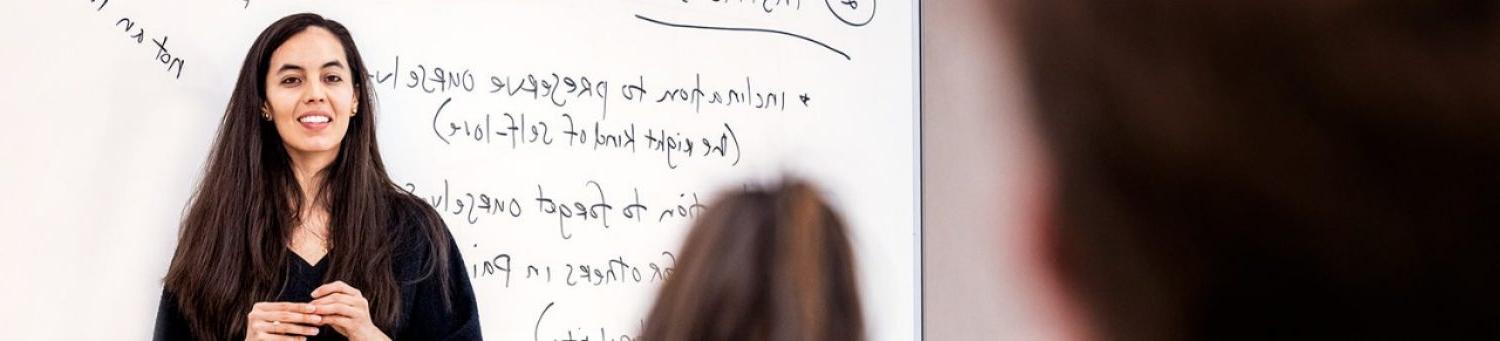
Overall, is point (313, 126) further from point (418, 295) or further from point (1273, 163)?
point (1273, 163)

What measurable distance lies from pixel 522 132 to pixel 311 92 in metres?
0.16

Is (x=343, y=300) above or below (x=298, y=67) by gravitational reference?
below

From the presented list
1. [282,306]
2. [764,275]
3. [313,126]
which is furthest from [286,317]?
[764,275]

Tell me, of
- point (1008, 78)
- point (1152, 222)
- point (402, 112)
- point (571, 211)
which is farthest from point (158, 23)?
point (1152, 222)

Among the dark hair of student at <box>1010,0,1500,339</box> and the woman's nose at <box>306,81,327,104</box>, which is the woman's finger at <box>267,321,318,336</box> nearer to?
the woman's nose at <box>306,81,327,104</box>

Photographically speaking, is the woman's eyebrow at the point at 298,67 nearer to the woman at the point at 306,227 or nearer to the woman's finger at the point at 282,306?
the woman at the point at 306,227

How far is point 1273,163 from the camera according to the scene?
1.26 metres

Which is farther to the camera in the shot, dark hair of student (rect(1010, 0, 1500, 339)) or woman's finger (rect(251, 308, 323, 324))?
dark hair of student (rect(1010, 0, 1500, 339))

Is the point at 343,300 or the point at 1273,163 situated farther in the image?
the point at 1273,163

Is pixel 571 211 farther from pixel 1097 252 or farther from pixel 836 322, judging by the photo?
pixel 1097 252

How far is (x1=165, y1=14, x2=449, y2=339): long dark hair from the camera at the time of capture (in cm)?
107

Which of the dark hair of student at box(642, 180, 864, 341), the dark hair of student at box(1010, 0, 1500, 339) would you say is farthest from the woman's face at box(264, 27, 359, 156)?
the dark hair of student at box(1010, 0, 1500, 339)

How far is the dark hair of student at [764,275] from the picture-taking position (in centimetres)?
123

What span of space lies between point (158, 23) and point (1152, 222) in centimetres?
82
